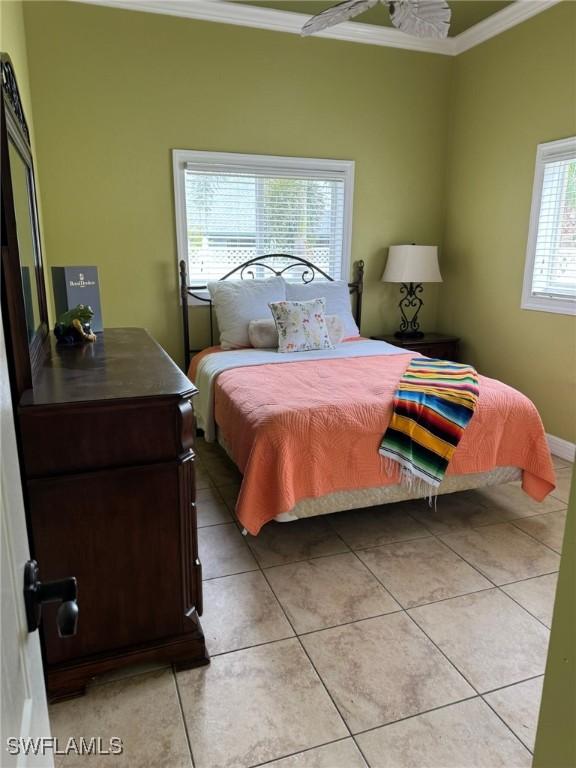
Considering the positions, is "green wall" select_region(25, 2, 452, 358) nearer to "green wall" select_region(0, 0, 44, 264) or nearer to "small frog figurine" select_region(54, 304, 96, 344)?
"green wall" select_region(0, 0, 44, 264)

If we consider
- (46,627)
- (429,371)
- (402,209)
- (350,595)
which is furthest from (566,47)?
(46,627)

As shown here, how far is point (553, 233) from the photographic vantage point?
3539mm

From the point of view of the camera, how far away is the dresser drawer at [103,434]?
1438 millimetres

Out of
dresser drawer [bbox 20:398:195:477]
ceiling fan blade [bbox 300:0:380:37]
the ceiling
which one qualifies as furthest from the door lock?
the ceiling

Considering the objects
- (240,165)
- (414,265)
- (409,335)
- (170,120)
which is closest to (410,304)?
(409,335)

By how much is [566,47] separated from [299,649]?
3784 mm

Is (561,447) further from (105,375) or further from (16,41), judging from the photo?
(16,41)

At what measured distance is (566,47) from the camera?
329 cm

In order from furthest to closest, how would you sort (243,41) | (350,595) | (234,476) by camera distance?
(243,41) < (234,476) < (350,595)

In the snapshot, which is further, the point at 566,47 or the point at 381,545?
the point at 566,47

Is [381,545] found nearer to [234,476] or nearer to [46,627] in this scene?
[234,476]

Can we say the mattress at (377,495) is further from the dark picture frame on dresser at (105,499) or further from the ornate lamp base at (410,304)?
the ornate lamp base at (410,304)

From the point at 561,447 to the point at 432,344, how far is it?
1.25 meters

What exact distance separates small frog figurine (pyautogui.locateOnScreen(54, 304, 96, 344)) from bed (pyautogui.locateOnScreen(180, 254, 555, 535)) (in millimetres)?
786
